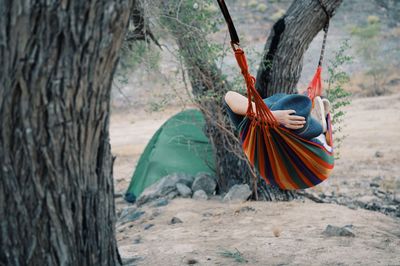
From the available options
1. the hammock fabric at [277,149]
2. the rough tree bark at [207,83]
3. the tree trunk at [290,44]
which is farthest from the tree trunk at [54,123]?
the rough tree bark at [207,83]

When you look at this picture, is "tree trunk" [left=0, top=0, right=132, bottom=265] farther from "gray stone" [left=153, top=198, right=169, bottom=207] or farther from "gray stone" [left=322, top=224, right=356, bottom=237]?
"gray stone" [left=153, top=198, right=169, bottom=207]

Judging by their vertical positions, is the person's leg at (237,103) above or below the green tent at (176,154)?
above

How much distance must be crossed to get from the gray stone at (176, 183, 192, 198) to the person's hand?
Result: 2.59 m

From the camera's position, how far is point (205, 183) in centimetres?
578

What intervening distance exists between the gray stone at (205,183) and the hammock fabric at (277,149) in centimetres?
210

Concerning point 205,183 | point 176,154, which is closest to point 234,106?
point 205,183

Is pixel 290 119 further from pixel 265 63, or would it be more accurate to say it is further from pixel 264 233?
pixel 265 63

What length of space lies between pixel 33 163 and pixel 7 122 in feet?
0.53

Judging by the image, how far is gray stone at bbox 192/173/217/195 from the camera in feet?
18.9

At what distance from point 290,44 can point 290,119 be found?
4.56 feet

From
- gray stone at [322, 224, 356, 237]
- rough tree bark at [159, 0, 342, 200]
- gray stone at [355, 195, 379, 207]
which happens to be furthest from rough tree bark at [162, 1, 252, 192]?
gray stone at [322, 224, 356, 237]

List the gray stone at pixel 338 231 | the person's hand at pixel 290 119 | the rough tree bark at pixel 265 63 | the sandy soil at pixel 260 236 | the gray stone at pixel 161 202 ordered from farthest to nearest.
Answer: the gray stone at pixel 161 202 < the rough tree bark at pixel 265 63 < the gray stone at pixel 338 231 < the sandy soil at pixel 260 236 < the person's hand at pixel 290 119

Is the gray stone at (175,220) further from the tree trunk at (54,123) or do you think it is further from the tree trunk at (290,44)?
the tree trunk at (54,123)

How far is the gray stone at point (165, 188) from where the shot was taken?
19.2 feet
